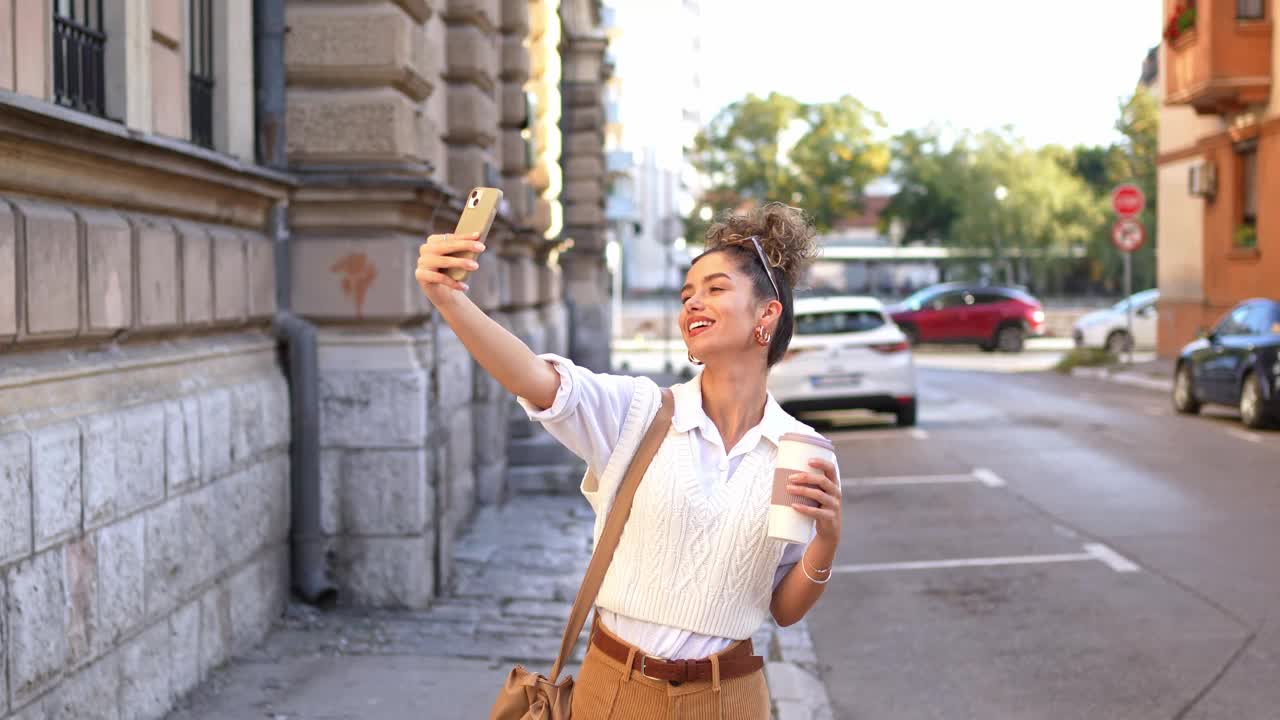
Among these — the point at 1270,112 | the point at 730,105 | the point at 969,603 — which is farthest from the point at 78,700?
the point at 730,105

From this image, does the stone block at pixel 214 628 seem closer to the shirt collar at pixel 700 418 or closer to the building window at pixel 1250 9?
the shirt collar at pixel 700 418

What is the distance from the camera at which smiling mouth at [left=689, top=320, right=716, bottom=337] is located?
3.30m

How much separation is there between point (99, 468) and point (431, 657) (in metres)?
2.15

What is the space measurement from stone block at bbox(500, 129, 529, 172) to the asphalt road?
414 centimetres

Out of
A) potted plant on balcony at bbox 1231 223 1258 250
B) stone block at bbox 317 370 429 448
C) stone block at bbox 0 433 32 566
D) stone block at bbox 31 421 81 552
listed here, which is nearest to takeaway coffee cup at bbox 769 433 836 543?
stone block at bbox 0 433 32 566

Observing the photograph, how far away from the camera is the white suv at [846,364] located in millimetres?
18375

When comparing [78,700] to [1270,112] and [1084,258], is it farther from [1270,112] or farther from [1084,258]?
[1084,258]

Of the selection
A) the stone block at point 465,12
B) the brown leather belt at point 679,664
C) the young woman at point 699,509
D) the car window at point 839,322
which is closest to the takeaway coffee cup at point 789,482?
the young woman at point 699,509

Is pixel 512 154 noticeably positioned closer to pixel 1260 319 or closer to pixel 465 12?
pixel 465 12

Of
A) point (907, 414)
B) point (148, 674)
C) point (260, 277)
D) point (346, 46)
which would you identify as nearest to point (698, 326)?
point (148, 674)

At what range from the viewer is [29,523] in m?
4.80

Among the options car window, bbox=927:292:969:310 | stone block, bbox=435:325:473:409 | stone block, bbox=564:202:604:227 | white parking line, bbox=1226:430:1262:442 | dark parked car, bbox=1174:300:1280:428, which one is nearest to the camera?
stone block, bbox=435:325:473:409

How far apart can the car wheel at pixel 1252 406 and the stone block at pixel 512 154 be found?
8.29m

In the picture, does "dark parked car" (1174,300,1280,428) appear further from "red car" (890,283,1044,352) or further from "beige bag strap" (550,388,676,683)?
"red car" (890,283,1044,352)
